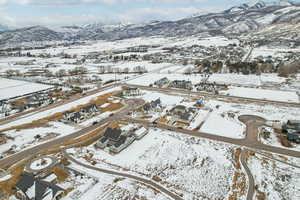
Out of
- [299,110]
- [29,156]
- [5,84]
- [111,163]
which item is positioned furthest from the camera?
[5,84]

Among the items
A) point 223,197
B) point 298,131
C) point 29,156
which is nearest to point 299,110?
point 298,131

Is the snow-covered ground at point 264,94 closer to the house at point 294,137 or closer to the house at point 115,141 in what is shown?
the house at point 294,137

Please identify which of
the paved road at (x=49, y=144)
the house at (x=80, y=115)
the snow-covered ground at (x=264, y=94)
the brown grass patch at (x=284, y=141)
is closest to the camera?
the paved road at (x=49, y=144)

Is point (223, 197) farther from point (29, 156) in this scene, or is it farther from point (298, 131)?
point (29, 156)

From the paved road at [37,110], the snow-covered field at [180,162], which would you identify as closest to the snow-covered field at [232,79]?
→ the paved road at [37,110]

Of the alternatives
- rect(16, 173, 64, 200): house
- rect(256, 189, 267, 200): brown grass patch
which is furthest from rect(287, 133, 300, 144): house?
rect(16, 173, 64, 200): house

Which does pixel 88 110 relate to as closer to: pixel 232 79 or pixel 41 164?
pixel 41 164

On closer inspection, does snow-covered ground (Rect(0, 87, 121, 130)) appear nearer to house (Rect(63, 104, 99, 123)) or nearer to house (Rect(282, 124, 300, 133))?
house (Rect(63, 104, 99, 123))
